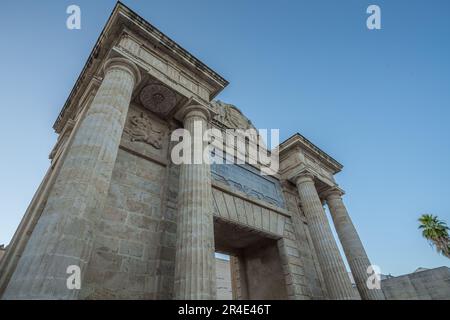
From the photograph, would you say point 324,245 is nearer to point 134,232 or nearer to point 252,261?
point 252,261

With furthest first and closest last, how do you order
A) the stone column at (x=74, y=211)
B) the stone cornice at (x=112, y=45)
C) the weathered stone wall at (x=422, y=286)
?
the weathered stone wall at (x=422, y=286)
the stone cornice at (x=112, y=45)
the stone column at (x=74, y=211)

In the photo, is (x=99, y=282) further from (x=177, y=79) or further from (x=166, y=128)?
(x=177, y=79)

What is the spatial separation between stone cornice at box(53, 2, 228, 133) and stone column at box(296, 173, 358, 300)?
563 cm

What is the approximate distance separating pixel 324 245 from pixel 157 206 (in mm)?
6307

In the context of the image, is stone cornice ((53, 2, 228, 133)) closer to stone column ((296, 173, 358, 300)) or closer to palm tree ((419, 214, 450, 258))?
stone column ((296, 173, 358, 300))

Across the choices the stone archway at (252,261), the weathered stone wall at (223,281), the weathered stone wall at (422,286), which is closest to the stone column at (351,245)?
the stone archway at (252,261)

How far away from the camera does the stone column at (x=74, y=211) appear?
3006mm

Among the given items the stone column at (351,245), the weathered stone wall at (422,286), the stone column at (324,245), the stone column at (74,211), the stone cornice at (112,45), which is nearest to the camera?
the stone column at (74,211)

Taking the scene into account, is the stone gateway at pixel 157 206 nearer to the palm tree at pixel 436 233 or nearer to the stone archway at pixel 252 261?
the stone archway at pixel 252 261

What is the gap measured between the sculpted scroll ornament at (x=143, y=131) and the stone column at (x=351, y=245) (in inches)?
346

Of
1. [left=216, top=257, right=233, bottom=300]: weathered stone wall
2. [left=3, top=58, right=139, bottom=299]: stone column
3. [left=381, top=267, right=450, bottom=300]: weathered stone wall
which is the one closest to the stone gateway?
[left=3, top=58, right=139, bottom=299]: stone column

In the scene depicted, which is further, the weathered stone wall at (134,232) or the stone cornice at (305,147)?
the stone cornice at (305,147)

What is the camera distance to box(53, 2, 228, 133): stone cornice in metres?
6.65

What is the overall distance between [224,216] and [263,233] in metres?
1.91
